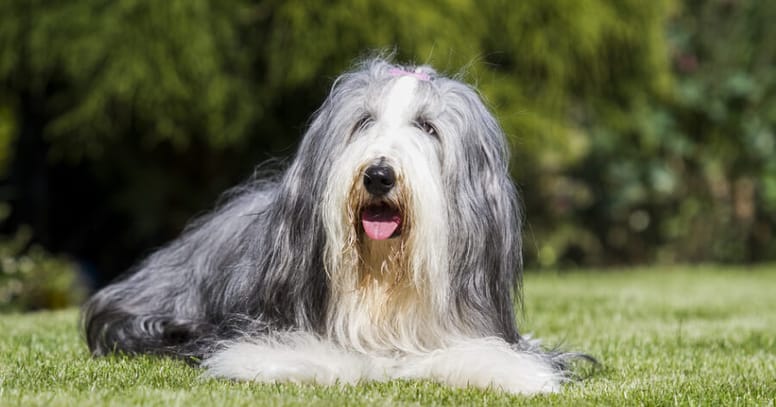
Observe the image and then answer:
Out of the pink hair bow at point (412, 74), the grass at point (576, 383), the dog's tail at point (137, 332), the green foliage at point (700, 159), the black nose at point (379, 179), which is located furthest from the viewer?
the green foliage at point (700, 159)

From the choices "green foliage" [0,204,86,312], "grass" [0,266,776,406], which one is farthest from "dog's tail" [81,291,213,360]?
"green foliage" [0,204,86,312]

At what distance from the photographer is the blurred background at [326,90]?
9703mm

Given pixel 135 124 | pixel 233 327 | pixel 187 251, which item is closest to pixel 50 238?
pixel 135 124

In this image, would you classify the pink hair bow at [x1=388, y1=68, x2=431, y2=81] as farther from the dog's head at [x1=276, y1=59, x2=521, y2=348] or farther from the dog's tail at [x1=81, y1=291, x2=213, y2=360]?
the dog's tail at [x1=81, y1=291, x2=213, y2=360]

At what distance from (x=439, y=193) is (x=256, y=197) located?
4.50 feet

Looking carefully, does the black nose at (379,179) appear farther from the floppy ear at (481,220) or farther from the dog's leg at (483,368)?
the dog's leg at (483,368)

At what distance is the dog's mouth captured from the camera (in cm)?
389

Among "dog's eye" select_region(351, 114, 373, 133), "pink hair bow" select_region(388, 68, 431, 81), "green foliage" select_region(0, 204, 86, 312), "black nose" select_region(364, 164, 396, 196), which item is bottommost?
"green foliage" select_region(0, 204, 86, 312)

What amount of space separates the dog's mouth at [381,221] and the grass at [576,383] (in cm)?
50

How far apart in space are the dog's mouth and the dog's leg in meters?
0.46

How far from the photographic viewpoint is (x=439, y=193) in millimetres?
3932

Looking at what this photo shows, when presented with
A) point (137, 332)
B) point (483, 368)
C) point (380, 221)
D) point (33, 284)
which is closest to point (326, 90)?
point (33, 284)

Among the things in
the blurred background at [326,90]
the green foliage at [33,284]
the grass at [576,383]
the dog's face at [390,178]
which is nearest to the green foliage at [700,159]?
the blurred background at [326,90]

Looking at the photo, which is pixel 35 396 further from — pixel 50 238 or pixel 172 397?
pixel 50 238
